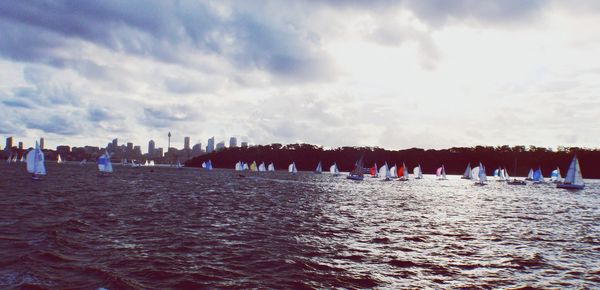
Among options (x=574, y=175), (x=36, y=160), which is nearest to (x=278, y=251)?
(x=36, y=160)

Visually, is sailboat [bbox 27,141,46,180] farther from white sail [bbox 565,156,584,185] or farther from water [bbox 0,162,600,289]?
white sail [bbox 565,156,584,185]

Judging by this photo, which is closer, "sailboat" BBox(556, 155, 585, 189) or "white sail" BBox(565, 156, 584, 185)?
"white sail" BBox(565, 156, 584, 185)

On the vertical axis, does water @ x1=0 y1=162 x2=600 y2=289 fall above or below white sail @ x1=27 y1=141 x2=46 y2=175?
below

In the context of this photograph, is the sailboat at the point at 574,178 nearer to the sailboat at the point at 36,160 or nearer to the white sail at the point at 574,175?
the white sail at the point at 574,175

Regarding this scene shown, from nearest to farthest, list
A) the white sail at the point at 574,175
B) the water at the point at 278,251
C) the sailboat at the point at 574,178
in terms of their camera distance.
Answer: the water at the point at 278,251 → the white sail at the point at 574,175 → the sailboat at the point at 574,178

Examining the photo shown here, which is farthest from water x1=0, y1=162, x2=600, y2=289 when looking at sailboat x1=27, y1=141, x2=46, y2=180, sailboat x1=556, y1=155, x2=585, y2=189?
sailboat x1=556, y1=155, x2=585, y2=189

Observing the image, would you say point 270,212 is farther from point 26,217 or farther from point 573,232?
point 573,232

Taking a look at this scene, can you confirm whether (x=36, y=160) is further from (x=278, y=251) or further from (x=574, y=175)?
(x=574, y=175)

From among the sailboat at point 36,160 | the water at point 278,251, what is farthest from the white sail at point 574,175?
the sailboat at point 36,160

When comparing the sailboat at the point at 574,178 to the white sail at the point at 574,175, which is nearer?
the white sail at the point at 574,175

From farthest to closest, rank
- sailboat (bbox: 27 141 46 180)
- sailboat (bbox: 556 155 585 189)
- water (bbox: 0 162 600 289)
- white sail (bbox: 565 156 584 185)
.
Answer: sailboat (bbox: 556 155 585 189) < white sail (bbox: 565 156 584 185) < sailboat (bbox: 27 141 46 180) < water (bbox: 0 162 600 289)

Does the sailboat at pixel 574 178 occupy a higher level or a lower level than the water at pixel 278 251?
higher

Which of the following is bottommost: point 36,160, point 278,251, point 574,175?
point 278,251

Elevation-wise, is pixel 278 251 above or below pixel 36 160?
below
